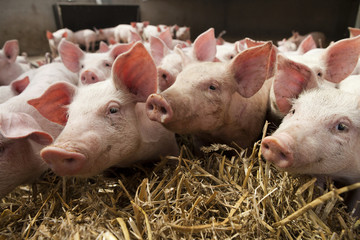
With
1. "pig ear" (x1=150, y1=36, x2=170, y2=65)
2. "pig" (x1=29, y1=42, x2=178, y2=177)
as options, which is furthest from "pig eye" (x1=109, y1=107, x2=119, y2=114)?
"pig ear" (x1=150, y1=36, x2=170, y2=65)

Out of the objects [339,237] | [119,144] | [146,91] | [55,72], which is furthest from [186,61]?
[55,72]

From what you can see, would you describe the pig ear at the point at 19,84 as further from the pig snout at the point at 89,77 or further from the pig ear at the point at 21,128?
the pig ear at the point at 21,128

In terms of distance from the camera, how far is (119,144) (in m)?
1.54

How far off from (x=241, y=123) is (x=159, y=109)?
2.74 ft

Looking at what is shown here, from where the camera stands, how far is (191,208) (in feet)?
4.47

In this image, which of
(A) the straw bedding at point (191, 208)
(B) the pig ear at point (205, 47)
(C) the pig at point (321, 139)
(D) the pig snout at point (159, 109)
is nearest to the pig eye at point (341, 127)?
(C) the pig at point (321, 139)

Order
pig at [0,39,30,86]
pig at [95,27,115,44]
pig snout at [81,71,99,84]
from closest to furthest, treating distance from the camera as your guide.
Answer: pig snout at [81,71,99,84], pig at [0,39,30,86], pig at [95,27,115,44]

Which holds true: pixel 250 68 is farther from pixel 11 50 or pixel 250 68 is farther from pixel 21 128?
pixel 11 50

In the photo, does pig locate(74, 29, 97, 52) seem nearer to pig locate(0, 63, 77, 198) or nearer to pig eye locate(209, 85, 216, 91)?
pig locate(0, 63, 77, 198)

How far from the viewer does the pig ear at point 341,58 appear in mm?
1843

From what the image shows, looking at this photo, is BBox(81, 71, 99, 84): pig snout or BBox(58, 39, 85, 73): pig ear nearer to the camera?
BBox(81, 71, 99, 84): pig snout

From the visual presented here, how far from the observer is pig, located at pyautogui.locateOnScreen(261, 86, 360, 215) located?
1185 mm

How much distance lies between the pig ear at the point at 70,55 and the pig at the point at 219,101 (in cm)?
197

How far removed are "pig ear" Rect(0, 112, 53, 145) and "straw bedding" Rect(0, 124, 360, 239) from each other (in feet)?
1.14
